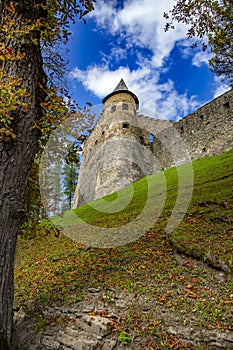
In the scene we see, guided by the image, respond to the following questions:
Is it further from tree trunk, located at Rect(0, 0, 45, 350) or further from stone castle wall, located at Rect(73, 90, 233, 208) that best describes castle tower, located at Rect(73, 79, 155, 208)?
tree trunk, located at Rect(0, 0, 45, 350)

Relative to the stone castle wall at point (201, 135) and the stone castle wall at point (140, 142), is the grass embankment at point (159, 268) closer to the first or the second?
the stone castle wall at point (201, 135)

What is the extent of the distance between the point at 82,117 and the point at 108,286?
8.83 feet

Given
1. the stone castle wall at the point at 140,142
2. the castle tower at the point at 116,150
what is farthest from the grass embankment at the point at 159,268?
the castle tower at the point at 116,150

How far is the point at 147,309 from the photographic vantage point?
3307 millimetres

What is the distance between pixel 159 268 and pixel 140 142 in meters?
17.2

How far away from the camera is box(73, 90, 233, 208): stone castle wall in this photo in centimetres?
1592

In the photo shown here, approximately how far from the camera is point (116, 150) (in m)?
19.2

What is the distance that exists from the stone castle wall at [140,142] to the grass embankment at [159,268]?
9612mm

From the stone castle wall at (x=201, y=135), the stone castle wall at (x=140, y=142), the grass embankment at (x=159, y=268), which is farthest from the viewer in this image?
the stone castle wall at (x=140, y=142)

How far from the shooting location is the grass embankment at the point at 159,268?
3.20 m

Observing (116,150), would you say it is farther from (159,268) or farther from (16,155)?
(16,155)

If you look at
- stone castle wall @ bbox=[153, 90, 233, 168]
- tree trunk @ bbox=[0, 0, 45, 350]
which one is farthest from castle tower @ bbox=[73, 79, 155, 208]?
tree trunk @ bbox=[0, 0, 45, 350]

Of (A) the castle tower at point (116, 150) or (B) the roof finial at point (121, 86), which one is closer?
(A) the castle tower at point (116, 150)

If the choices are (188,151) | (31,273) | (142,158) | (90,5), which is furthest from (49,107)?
(142,158)
